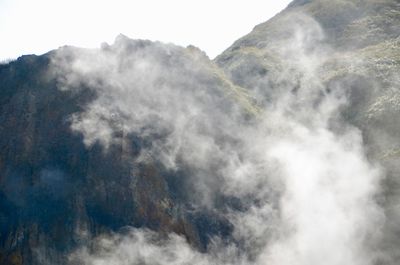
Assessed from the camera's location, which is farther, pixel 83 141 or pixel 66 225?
pixel 83 141

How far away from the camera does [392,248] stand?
27.0 meters

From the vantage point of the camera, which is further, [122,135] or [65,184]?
[122,135]

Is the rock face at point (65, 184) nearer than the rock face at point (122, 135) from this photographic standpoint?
Yes

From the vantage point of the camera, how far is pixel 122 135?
3195 cm

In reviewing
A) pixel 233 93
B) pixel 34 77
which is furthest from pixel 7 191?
pixel 233 93

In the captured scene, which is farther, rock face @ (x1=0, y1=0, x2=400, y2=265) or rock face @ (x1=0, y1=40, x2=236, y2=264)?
rock face @ (x1=0, y1=0, x2=400, y2=265)

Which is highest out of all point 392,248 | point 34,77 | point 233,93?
point 34,77

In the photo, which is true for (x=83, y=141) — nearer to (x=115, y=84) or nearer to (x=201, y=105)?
(x=115, y=84)

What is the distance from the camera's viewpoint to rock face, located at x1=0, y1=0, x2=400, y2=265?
2822 cm

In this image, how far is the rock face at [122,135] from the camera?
28219mm

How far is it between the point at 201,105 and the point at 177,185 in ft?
26.2

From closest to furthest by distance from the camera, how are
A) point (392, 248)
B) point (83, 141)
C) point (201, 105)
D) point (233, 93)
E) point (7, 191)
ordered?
point (392, 248), point (7, 191), point (83, 141), point (201, 105), point (233, 93)

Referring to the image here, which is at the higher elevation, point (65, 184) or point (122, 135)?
point (122, 135)

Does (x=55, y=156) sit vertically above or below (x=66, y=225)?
above
